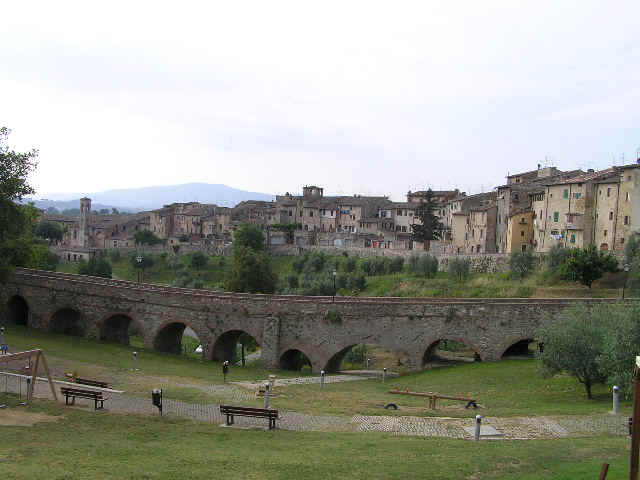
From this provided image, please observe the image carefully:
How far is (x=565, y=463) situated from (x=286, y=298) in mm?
26066

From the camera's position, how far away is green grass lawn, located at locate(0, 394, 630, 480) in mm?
14719

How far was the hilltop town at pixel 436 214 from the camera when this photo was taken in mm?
56688

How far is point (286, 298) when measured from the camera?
40188 millimetres

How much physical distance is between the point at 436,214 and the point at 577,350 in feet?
244

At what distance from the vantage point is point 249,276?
202ft

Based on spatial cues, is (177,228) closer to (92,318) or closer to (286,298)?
(92,318)

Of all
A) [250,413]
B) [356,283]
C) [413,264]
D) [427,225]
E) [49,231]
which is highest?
[427,225]

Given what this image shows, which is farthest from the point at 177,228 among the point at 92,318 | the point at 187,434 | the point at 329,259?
the point at 187,434

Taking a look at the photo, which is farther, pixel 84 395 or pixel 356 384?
pixel 356 384

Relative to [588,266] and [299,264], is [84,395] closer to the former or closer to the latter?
[588,266]

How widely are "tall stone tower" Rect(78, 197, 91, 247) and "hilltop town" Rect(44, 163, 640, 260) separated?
0.21m

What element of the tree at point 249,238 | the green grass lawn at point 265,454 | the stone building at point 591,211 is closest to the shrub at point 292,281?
the tree at point 249,238

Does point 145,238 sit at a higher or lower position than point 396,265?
higher

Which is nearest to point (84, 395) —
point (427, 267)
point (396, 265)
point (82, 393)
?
point (82, 393)
